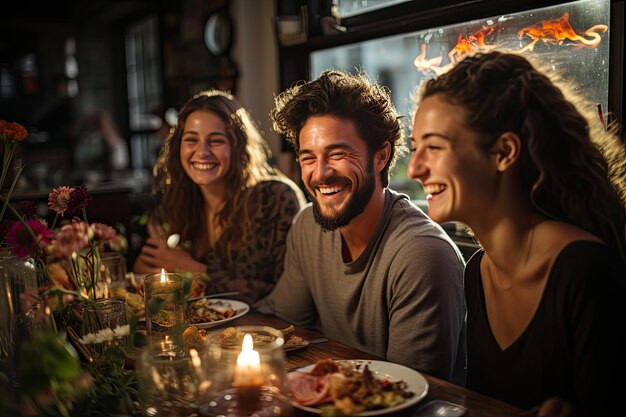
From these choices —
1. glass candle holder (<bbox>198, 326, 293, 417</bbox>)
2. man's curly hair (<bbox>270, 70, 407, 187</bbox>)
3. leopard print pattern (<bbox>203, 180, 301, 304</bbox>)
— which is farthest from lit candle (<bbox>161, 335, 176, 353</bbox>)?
leopard print pattern (<bbox>203, 180, 301, 304</bbox>)

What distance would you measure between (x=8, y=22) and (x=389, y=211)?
809 centimetres

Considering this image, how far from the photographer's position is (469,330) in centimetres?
136

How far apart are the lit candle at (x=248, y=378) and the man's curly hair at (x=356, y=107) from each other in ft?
2.73

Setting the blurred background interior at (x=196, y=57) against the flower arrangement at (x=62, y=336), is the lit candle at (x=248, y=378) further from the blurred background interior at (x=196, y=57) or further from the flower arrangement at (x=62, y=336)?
the blurred background interior at (x=196, y=57)

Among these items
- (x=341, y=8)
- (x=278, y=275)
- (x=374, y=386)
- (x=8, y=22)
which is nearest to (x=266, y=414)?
(x=374, y=386)

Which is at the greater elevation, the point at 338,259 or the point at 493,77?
the point at 493,77

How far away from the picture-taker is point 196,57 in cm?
491

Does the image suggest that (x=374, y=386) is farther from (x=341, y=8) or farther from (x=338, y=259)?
(x=341, y=8)

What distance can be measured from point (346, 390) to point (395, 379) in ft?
0.49

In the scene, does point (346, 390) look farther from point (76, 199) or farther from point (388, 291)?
point (76, 199)

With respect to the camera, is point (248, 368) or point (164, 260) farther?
point (164, 260)

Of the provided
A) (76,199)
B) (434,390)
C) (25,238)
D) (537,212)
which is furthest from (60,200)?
(537,212)

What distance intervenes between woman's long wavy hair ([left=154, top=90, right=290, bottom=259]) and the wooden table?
23.2 inches

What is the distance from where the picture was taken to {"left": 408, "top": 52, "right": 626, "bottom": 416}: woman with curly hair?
1088mm
